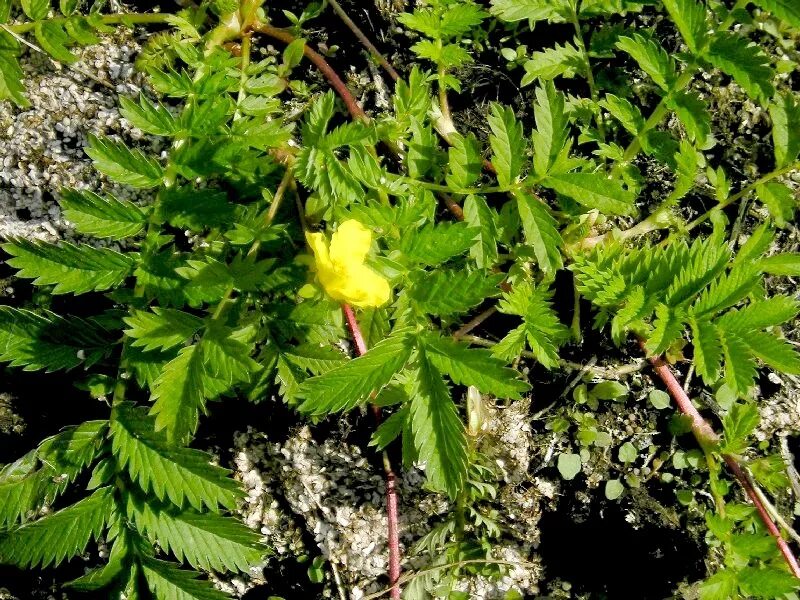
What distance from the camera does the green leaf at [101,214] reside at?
192cm

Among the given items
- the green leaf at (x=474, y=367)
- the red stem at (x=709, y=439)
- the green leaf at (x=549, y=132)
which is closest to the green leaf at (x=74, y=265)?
the green leaf at (x=474, y=367)

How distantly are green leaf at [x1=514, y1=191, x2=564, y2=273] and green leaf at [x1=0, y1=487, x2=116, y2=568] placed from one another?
1.29m

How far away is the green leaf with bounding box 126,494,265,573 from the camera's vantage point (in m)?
1.90

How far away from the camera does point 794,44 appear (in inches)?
102

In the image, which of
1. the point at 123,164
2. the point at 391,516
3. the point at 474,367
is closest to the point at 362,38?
the point at 123,164

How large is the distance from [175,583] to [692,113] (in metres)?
1.84

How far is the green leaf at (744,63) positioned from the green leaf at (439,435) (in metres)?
1.05

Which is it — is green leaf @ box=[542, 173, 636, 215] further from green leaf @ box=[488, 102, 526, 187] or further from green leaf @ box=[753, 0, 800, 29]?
green leaf @ box=[753, 0, 800, 29]

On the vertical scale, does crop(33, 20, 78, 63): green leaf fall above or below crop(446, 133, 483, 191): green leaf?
above

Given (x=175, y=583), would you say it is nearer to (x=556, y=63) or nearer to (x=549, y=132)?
(x=549, y=132)

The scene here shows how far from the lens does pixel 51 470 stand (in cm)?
194

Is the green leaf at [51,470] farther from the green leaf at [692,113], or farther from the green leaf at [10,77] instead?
the green leaf at [692,113]

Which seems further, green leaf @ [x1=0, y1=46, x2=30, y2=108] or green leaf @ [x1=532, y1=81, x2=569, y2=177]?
green leaf @ [x1=0, y1=46, x2=30, y2=108]

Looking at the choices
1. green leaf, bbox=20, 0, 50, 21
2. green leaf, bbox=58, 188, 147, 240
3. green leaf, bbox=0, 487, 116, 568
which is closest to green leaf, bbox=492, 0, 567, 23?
green leaf, bbox=58, 188, 147, 240
